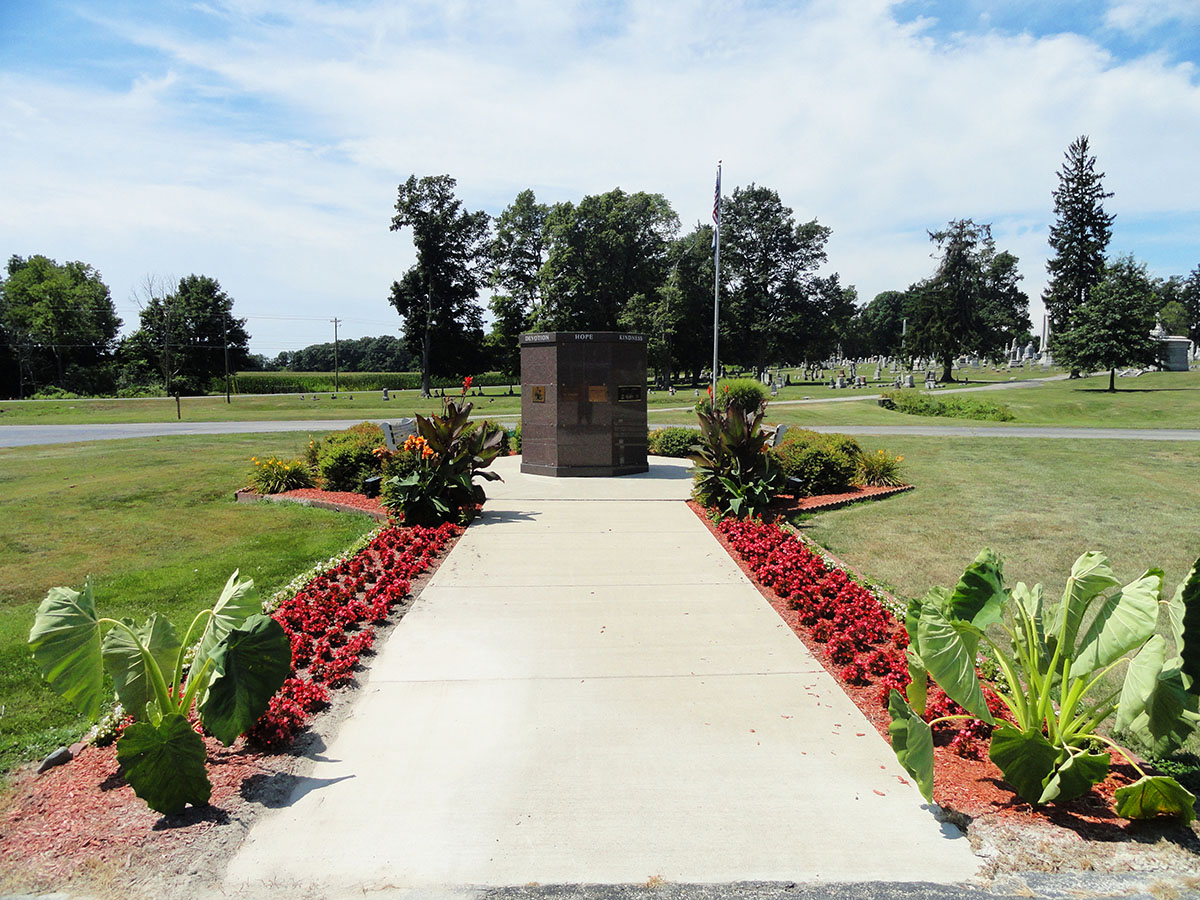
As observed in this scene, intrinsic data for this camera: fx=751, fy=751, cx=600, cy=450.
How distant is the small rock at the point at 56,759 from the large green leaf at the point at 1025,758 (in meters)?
4.38

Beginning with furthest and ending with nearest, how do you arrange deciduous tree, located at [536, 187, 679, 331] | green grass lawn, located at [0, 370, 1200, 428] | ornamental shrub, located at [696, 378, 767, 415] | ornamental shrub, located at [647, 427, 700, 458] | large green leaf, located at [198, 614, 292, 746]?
deciduous tree, located at [536, 187, 679, 331] < green grass lawn, located at [0, 370, 1200, 428] < ornamental shrub, located at [647, 427, 700, 458] < ornamental shrub, located at [696, 378, 767, 415] < large green leaf, located at [198, 614, 292, 746]

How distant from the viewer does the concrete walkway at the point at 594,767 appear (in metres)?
2.97

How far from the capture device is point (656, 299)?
5697 centimetres

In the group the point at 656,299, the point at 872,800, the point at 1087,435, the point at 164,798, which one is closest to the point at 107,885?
the point at 164,798

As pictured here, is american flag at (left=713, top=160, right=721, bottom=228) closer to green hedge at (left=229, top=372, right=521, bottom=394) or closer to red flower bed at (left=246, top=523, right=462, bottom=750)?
red flower bed at (left=246, top=523, right=462, bottom=750)

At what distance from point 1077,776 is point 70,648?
14.1ft

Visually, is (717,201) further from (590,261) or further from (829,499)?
(590,261)

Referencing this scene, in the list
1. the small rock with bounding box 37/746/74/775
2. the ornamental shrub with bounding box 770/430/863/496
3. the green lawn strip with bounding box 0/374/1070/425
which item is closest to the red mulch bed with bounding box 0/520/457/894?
the small rock with bounding box 37/746/74/775

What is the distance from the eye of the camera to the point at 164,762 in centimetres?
309

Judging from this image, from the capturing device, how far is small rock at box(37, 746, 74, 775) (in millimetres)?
3660

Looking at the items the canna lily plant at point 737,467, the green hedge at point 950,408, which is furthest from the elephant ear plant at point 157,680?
the green hedge at point 950,408

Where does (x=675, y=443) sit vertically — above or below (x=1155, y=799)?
above

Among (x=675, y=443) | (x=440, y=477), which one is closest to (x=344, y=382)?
(x=675, y=443)

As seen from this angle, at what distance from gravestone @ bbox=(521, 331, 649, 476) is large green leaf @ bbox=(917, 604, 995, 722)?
9.72 metres
